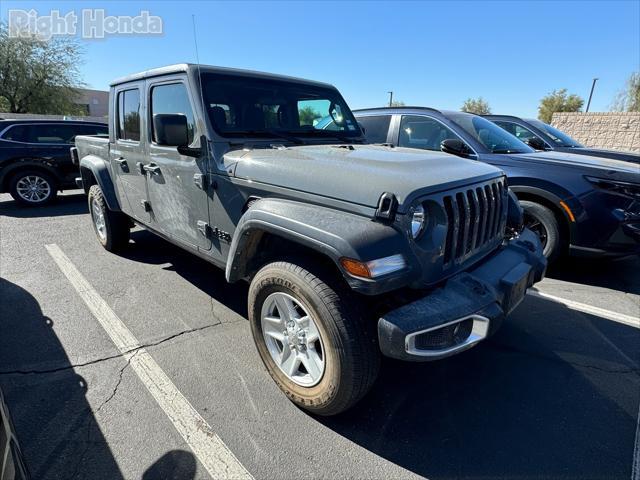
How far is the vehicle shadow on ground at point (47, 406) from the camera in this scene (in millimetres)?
1869

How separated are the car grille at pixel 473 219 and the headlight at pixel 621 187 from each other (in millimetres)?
2059

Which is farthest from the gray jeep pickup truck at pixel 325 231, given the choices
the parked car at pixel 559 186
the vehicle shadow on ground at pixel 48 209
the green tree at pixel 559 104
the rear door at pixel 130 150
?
the green tree at pixel 559 104

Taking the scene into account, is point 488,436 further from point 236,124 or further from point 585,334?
point 236,124

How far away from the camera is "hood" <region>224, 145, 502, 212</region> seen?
6.33ft

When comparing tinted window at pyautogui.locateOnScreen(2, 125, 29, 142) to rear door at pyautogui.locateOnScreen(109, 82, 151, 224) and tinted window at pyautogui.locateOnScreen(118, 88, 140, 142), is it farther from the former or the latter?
tinted window at pyautogui.locateOnScreen(118, 88, 140, 142)

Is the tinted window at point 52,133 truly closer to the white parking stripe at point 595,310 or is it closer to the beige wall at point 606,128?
the white parking stripe at point 595,310

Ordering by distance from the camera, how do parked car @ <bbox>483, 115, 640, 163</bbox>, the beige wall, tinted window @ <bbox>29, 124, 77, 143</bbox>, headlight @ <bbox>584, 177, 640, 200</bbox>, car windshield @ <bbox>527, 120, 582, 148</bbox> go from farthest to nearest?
the beige wall < car windshield @ <bbox>527, 120, 582, 148</bbox> < tinted window @ <bbox>29, 124, 77, 143</bbox> < parked car @ <bbox>483, 115, 640, 163</bbox> < headlight @ <bbox>584, 177, 640, 200</bbox>

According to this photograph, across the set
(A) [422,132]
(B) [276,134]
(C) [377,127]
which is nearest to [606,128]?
(A) [422,132]

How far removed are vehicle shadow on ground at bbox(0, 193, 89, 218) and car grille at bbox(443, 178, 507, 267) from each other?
7.45 m

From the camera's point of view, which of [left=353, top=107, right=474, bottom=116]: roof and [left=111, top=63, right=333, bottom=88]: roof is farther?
[left=353, top=107, right=474, bottom=116]: roof

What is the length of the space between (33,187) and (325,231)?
8.29m

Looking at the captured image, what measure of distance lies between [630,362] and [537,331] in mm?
639

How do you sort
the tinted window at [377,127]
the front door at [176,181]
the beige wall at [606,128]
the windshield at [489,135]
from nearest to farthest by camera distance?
the front door at [176,181] < the windshield at [489,135] < the tinted window at [377,127] < the beige wall at [606,128]

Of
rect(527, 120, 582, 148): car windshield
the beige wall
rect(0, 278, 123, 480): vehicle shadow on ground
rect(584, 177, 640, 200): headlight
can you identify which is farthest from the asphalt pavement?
the beige wall
